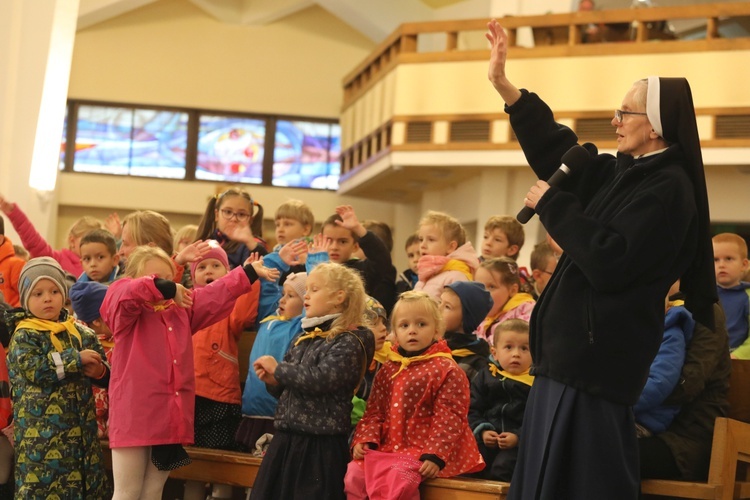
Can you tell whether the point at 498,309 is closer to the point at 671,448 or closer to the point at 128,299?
the point at 671,448

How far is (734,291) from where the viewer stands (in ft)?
16.6

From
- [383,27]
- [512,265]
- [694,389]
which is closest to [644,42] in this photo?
[383,27]

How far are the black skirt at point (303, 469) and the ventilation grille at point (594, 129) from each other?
6.85 metres

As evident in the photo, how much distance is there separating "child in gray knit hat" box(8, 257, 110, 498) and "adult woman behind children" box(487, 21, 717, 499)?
205cm

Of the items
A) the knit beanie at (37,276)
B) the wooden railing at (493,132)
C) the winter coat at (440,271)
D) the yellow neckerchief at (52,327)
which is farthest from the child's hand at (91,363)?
the wooden railing at (493,132)

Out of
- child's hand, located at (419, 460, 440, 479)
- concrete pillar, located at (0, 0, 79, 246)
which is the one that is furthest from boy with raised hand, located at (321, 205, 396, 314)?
concrete pillar, located at (0, 0, 79, 246)

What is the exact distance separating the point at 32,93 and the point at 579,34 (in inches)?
205

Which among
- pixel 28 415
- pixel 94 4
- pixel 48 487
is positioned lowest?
pixel 48 487

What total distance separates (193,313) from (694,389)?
1993mm

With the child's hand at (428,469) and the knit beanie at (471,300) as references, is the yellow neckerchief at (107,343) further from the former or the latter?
the child's hand at (428,469)

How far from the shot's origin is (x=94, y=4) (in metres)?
13.4

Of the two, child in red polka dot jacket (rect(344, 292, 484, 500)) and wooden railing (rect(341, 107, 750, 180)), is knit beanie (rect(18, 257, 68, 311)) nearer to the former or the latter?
child in red polka dot jacket (rect(344, 292, 484, 500))

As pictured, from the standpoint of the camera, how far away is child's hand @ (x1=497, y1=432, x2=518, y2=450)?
395cm

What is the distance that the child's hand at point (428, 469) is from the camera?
12.2 feet
